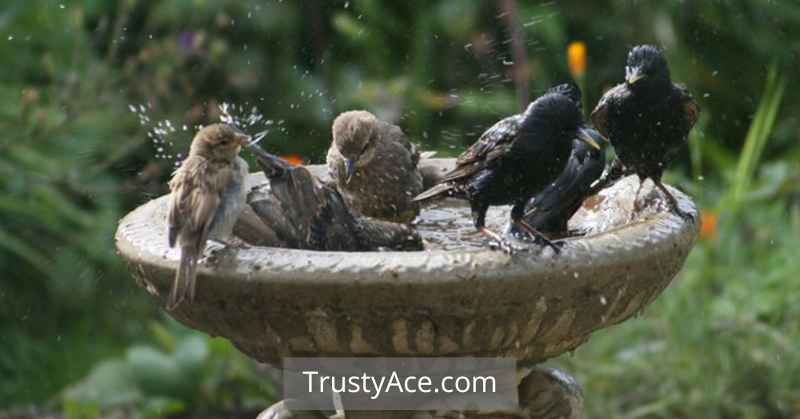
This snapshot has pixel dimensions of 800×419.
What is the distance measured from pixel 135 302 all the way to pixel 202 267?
3.81 metres

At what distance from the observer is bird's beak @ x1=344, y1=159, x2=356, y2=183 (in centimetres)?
440

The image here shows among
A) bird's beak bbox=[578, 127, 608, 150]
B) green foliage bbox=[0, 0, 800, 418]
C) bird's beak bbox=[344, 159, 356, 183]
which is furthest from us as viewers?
green foliage bbox=[0, 0, 800, 418]

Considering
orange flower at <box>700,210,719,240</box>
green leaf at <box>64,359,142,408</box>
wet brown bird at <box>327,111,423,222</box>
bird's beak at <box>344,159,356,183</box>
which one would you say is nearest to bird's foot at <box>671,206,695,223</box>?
wet brown bird at <box>327,111,423,222</box>

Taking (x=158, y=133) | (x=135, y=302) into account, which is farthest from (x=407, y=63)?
(x=135, y=302)

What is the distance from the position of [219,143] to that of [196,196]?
0.78 ft

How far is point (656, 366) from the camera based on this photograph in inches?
225

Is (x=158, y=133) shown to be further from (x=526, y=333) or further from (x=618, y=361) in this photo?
(x=526, y=333)

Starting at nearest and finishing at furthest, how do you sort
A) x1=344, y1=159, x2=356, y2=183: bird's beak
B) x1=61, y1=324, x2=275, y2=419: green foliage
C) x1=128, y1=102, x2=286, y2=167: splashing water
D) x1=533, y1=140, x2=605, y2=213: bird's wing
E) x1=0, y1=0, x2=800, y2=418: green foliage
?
x1=533, y1=140, x2=605, y2=213: bird's wing
x1=344, y1=159, x2=356, y2=183: bird's beak
x1=0, y1=0, x2=800, y2=418: green foliage
x1=61, y1=324, x2=275, y2=419: green foliage
x1=128, y1=102, x2=286, y2=167: splashing water

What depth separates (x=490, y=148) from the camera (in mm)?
3508

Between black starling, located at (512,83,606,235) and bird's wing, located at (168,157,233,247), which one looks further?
black starling, located at (512,83,606,235)

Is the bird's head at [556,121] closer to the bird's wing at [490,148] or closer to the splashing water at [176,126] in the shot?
the bird's wing at [490,148]

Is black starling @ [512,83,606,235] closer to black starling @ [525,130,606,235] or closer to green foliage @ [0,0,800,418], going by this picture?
black starling @ [525,130,606,235]

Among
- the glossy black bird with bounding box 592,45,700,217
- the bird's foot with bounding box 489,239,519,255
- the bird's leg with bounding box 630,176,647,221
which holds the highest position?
the glossy black bird with bounding box 592,45,700,217

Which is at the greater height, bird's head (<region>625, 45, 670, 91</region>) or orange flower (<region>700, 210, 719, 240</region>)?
bird's head (<region>625, 45, 670, 91</region>)
